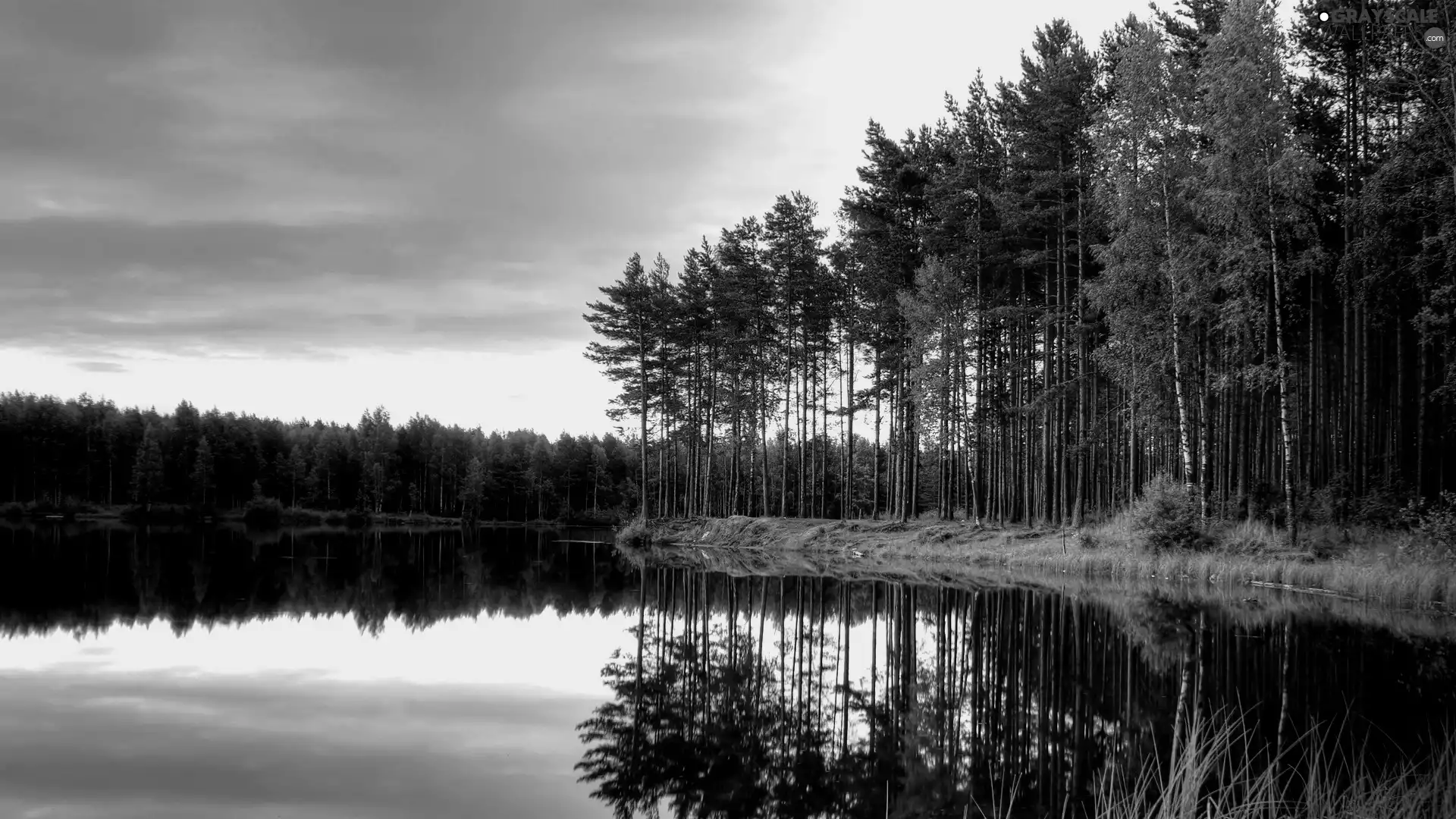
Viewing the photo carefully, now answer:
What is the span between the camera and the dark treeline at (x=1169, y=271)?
2238 centimetres

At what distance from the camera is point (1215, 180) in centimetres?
2370

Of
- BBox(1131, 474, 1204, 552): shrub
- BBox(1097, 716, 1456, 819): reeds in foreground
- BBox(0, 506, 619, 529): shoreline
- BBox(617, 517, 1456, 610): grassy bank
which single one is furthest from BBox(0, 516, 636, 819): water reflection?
BBox(0, 506, 619, 529): shoreline

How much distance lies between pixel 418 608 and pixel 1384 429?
27195 mm

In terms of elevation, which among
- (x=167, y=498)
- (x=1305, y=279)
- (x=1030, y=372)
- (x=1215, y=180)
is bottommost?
(x=167, y=498)

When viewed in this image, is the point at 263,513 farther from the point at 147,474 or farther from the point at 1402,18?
the point at 1402,18

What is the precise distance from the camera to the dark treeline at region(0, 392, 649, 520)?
8338cm

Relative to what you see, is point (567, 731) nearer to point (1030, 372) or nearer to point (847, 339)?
point (1030, 372)

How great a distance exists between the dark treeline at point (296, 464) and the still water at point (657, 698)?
249ft

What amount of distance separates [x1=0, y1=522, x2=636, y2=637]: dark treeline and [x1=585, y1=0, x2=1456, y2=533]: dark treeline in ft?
50.8

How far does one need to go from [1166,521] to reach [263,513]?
72.8 meters

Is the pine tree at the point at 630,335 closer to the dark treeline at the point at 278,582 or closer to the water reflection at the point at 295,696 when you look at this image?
the dark treeline at the point at 278,582

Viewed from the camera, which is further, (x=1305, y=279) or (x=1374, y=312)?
(x=1305, y=279)

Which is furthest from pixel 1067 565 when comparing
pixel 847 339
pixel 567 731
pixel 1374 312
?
pixel 567 731

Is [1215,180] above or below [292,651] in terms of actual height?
above
